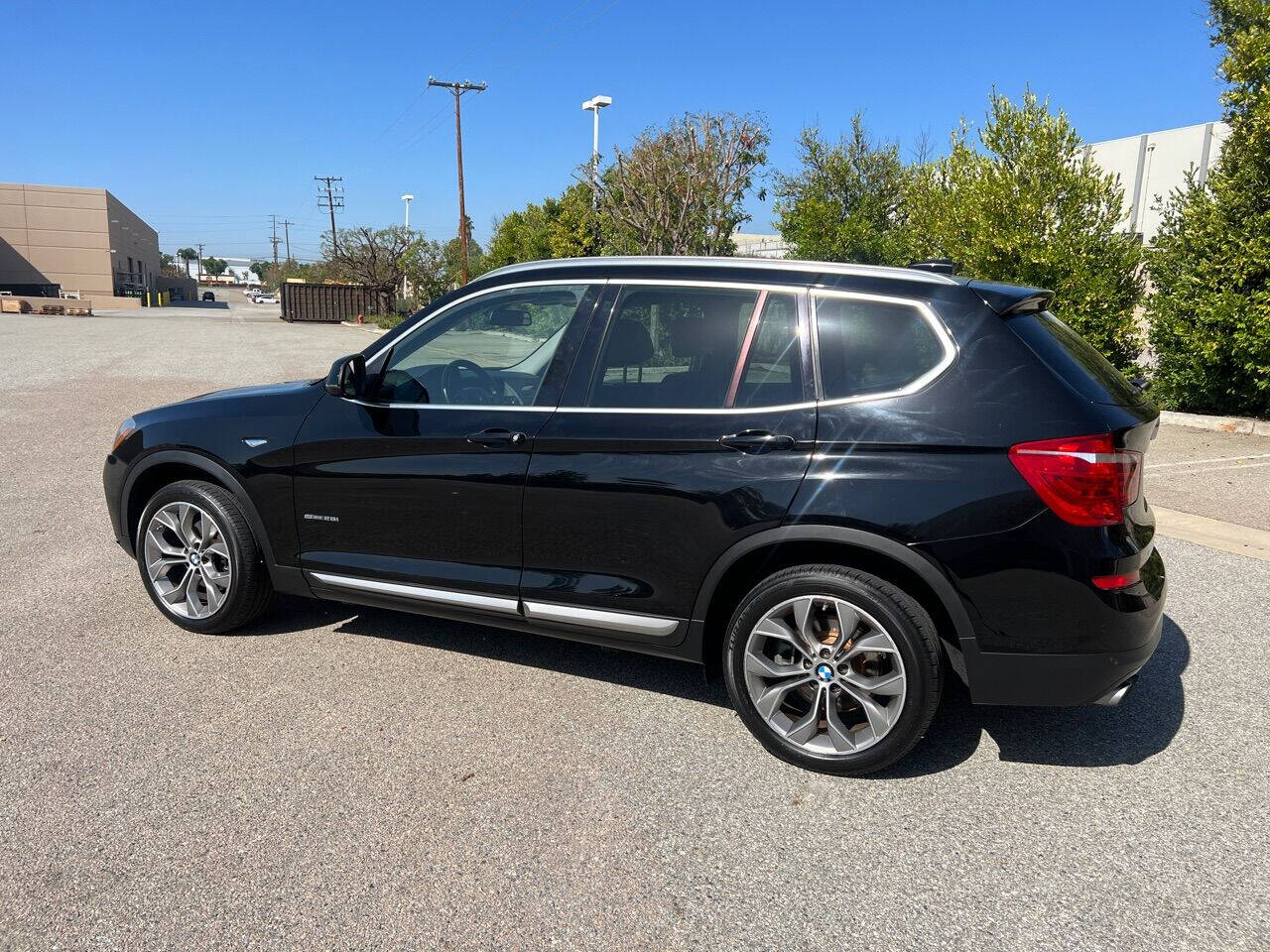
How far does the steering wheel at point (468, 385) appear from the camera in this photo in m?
4.03

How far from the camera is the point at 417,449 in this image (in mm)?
3971

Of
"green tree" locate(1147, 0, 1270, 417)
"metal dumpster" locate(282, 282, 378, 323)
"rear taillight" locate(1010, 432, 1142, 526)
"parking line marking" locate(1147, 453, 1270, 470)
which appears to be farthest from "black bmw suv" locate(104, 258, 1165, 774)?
"metal dumpster" locate(282, 282, 378, 323)

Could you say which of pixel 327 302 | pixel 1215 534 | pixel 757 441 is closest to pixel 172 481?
pixel 757 441

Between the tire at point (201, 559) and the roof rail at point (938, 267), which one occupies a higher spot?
the roof rail at point (938, 267)

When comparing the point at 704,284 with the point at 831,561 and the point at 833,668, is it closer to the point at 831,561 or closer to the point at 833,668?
the point at 831,561

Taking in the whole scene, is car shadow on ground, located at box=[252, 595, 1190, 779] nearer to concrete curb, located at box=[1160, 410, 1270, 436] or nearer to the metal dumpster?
concrete curb, located at box=[1160, 410, 1270, 436]

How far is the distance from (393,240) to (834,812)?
163ft

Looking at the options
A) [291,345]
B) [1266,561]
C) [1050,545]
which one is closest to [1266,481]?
[1266,561]

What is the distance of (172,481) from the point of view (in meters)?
4.73

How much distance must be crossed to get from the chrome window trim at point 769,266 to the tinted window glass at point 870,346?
0.14m

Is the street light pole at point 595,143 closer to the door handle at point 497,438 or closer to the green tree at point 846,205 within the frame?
the green tree at point 846,205

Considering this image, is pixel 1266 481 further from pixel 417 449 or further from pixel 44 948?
pixel 44 948

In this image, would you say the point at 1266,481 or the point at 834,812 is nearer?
the point at 834,812

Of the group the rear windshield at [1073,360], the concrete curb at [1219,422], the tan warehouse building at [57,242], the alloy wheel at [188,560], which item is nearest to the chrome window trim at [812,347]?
the rear windshield at [1073,360]
